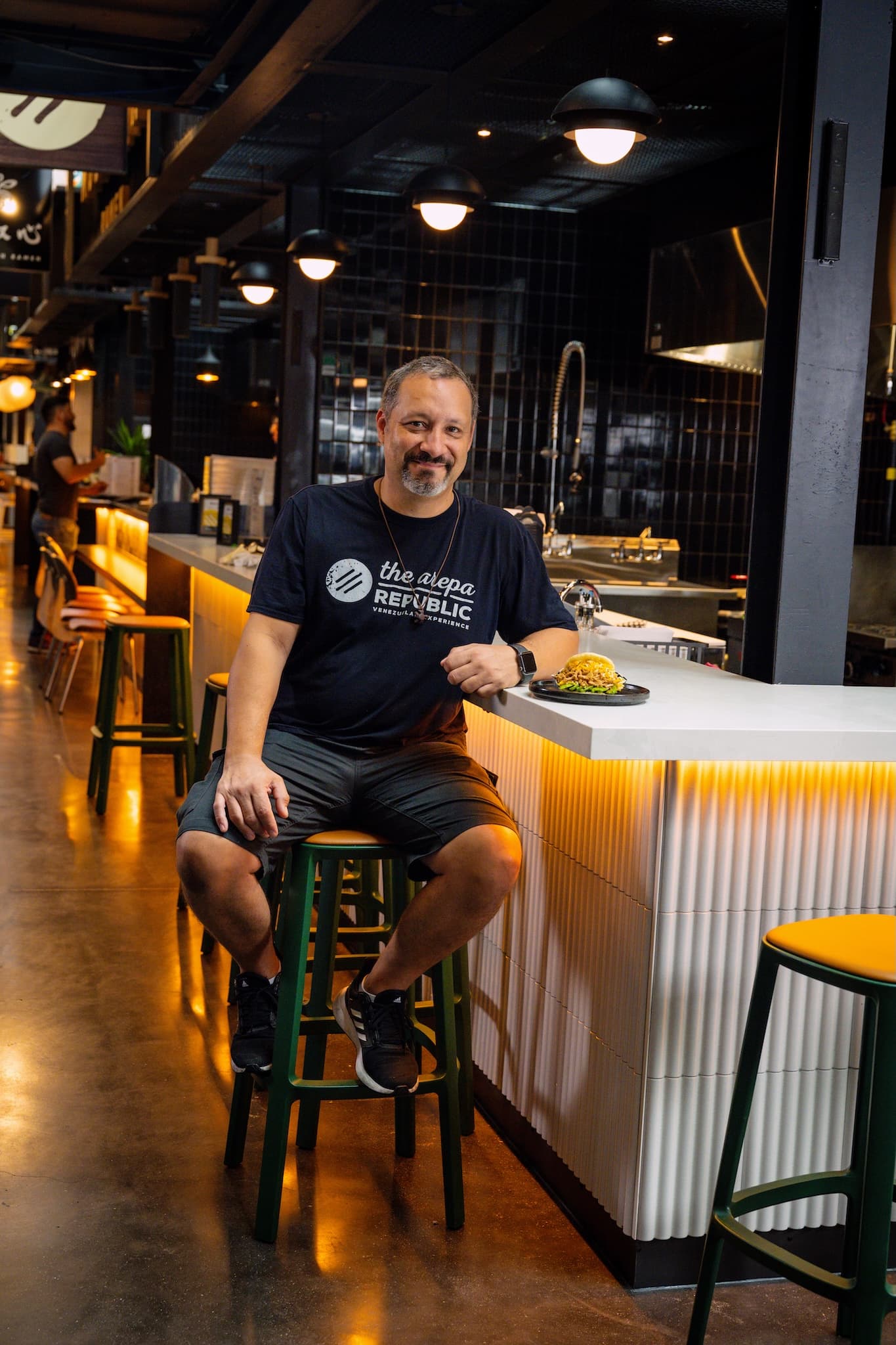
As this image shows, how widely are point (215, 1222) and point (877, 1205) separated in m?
1.26

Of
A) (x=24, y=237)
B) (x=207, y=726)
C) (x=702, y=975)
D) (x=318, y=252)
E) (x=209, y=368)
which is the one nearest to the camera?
(x=702, y=975)

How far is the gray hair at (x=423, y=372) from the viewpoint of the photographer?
9.13 ft

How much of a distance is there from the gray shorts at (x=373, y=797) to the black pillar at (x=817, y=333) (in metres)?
0.78

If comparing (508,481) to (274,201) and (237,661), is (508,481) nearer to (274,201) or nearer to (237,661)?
(274,201)

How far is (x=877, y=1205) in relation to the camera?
1.88 meters

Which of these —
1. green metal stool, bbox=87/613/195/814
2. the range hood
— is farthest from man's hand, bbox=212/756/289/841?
the range hood

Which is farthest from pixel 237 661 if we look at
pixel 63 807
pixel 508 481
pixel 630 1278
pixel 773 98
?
pixel 508 481

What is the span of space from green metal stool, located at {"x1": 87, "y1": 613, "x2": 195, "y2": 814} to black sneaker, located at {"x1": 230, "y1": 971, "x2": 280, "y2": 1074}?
2949mm

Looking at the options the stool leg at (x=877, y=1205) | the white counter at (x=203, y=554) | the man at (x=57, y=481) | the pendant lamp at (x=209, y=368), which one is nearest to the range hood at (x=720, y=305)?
the white counter at (x=203, y=554)

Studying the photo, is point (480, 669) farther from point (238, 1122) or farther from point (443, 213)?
point (443, 213)

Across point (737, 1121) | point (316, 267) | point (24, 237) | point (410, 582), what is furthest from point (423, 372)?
point (24, 237)

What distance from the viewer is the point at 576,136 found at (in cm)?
383

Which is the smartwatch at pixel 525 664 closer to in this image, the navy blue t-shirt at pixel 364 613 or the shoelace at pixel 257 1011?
the navy blue t-shirt at pixel 364 613

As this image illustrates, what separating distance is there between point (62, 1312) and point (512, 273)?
6.60 m
